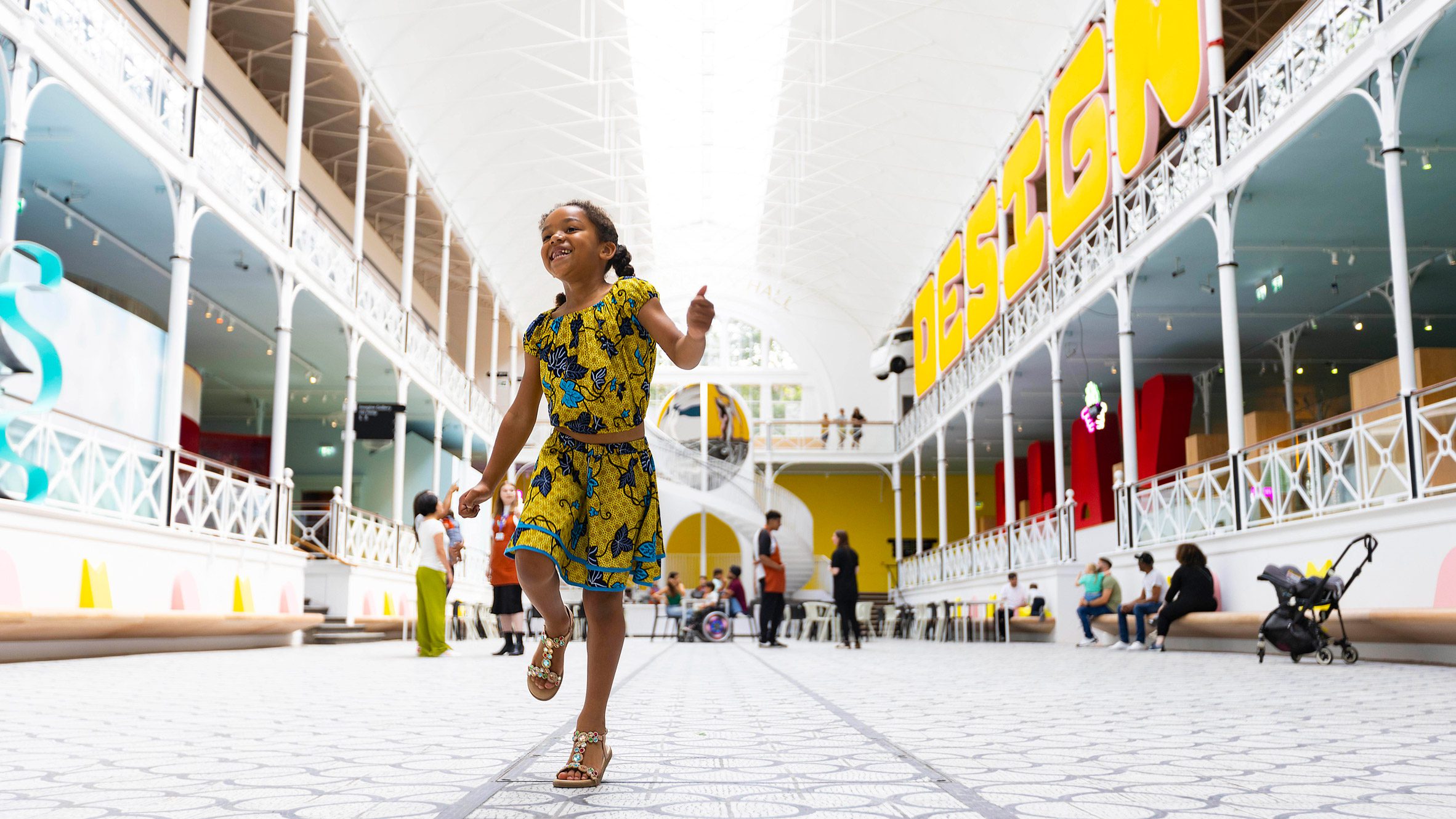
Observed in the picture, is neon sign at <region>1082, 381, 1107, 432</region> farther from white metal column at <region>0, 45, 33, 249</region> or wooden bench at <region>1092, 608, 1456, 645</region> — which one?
white metal column at <region>0, 45, 33, 249</region>

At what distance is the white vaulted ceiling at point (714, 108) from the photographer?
66.9 feet

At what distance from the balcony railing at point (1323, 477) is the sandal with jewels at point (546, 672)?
7.55 meters

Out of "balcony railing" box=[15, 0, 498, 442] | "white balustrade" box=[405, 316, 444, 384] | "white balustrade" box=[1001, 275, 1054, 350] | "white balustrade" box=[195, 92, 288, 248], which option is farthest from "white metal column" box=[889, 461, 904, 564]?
"white balustrade" box=[195, 92, 288, 248]

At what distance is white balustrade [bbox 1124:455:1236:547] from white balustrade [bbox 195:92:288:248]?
37.6 feet

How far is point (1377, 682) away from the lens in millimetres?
6438

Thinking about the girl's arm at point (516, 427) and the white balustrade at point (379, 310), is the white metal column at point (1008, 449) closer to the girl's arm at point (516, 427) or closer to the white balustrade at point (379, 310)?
the white balustrade at point (379, 310)

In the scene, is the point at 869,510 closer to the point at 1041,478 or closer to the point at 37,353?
the point at 1041,478

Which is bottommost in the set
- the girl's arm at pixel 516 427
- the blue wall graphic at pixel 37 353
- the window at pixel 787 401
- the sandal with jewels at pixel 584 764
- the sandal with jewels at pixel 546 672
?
the sandal with jewels at pixel 584 764

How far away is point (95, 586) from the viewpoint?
9.92 m

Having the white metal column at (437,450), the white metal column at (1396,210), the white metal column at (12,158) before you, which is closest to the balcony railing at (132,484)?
the white metal column at (12,158)

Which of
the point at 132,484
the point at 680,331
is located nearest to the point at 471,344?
the point at 132,484

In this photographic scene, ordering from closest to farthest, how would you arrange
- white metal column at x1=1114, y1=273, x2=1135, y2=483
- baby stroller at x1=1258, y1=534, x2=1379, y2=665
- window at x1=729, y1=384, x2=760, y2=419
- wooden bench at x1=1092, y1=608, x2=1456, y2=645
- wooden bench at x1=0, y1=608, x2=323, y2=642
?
wooden bench at x1=1092, y1=608, x2=1456, y2=645, wooden bench at x1=0, y1=608, x2=323, y2=642, baby stroller at x1=1258, y1=534, x2=1379, y2=665, white metal column at x1=1114, y1=273, x2=1135, y2=483, window at x1=729, y1=384, x2=760, y2=419

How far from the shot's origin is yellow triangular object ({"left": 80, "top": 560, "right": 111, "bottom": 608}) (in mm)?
9734

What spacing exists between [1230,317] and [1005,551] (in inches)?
349
